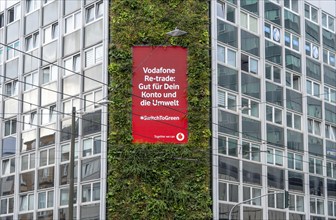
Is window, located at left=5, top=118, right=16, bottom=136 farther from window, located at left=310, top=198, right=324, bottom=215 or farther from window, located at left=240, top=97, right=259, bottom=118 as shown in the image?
window, located at left=310, top=198, right=324, bottom=215

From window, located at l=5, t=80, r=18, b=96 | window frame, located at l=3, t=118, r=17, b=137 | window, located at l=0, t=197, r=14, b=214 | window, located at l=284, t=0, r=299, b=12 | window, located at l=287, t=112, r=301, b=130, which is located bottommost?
window, located at l=0, t=197, r=14, b=214

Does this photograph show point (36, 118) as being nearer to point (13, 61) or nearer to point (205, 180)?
point (13, 61)

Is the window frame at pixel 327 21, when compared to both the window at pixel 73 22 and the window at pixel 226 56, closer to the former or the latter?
the window at pixel 226 56

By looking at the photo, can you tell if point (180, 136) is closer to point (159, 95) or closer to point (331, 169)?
point (159, 95)

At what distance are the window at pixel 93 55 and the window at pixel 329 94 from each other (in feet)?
56.4

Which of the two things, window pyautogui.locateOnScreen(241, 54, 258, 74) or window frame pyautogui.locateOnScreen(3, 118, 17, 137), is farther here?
window frame pyautogui.locateOnScreen(3, 118, 17, 137)

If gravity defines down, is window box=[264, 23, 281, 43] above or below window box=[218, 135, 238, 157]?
above

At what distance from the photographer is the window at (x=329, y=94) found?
5278 cm

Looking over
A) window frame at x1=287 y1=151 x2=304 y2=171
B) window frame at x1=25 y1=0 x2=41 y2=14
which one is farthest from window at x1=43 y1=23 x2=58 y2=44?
window frame at x1=287 y1=151 x2=304 y2=171

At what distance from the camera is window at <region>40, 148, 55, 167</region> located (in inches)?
1756

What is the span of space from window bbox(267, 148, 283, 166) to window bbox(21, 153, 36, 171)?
13.6m

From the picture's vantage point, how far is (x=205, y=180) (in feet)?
136

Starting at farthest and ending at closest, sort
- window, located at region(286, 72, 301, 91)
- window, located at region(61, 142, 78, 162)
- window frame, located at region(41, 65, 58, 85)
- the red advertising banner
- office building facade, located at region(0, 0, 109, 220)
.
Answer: window, located at region(286, 72, 301, 91) < window frame, located at region(41, 65, 58, 85) < window, located at region(61, 142, 78, 162) < office building facade, located at region(0, 0, 109, 220) < the red advertising banner

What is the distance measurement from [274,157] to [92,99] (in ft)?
38.1
